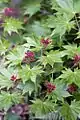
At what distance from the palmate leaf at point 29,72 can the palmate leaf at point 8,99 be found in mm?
123

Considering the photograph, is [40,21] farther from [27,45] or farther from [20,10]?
[27,45]

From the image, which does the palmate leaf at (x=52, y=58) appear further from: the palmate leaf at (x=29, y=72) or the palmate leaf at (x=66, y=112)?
the palmate leaf at (x=66, y=112)

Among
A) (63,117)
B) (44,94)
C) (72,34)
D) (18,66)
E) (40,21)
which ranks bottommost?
(63,117)

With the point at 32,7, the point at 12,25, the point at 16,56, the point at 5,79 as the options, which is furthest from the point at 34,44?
the point at 32,7

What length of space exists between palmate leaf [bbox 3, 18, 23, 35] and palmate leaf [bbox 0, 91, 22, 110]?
0.49m

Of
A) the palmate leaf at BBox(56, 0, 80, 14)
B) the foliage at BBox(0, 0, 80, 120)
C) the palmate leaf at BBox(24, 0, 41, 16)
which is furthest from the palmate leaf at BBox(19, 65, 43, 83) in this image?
the palmate leaf at BBox(24, 0, 41, 16)

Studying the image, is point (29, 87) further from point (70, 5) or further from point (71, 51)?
point (70, 5)

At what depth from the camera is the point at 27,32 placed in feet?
7.00

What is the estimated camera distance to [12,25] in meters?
2.10

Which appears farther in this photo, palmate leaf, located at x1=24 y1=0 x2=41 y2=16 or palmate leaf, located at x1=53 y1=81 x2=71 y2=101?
palmate leaf, located at x1=24 y1=0 x2=41 y2=16

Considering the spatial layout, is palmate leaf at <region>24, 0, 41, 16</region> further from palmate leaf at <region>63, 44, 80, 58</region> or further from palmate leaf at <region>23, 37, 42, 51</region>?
palmate leaf at <region>63, 44, 80, 58</region>

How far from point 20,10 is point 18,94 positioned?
0.73m

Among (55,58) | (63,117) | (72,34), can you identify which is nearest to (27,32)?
(72,34)

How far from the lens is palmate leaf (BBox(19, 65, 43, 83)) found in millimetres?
1619
